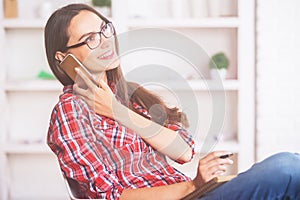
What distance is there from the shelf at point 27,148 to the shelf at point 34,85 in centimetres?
32

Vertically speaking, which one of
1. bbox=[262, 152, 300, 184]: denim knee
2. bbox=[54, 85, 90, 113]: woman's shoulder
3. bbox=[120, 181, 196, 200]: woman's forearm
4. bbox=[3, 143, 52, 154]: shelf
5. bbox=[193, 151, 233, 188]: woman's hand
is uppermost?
bbox=[54, 85, 90, 113]: woman's shoulder

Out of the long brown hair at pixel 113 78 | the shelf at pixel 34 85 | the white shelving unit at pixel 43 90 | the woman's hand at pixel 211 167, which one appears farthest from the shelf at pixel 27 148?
the woman's hand at pixel 211 167

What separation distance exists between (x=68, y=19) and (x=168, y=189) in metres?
0.65

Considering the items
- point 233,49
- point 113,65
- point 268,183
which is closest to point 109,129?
point 113,65

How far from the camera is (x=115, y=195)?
1775mm

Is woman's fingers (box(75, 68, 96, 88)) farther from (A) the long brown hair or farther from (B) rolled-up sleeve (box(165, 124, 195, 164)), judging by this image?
(B) rolled-up sleeve (box(165, 124, 195, 164))

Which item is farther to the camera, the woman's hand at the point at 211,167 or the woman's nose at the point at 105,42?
the woman's nose at the point at 105,42

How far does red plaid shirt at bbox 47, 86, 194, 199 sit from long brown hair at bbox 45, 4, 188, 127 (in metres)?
0.03

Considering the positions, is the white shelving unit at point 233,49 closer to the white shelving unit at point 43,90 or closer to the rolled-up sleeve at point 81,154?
the white shelving unit at point 43,90

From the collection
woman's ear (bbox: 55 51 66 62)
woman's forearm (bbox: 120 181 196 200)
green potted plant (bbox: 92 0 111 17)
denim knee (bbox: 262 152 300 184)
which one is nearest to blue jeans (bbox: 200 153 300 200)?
denim knee (bbox: 262 152 300 184)

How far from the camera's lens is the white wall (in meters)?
3.15

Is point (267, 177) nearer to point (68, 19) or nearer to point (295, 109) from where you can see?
point (68, 19)

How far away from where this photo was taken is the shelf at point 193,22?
317 cm

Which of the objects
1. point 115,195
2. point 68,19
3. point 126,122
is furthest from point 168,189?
point 68,19
